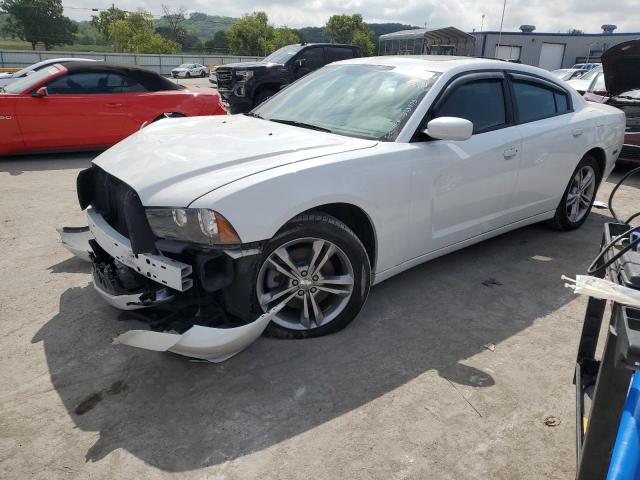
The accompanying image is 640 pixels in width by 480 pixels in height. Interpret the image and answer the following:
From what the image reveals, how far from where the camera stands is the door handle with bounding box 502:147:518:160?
3.75 m

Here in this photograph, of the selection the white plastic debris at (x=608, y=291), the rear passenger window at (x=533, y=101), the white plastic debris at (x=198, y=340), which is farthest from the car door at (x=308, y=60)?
the white plastic debris at (x=608, y=291)

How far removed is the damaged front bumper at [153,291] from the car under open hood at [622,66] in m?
4.15

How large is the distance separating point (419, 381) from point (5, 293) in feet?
9.37

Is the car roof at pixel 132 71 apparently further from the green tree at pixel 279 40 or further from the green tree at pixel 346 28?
the green tree at pixel 346 28

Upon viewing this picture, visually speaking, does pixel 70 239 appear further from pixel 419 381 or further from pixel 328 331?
pixel 419 381

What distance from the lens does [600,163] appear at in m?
5.04

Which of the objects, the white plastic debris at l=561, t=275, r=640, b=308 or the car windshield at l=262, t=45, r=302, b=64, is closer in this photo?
the white plastic debris at l=561, t=275, r=640, b=308

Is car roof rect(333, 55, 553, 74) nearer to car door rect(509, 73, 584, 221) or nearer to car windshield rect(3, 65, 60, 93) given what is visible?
car door rect(509, 73, 584, 221)

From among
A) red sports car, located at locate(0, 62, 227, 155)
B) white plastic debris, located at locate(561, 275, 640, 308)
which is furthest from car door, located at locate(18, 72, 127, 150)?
white plastic debris, located at locate(561, 275, 640, 308)

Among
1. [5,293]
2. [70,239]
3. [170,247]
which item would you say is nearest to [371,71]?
[170,247]

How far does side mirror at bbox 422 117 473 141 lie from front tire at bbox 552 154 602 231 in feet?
7.08

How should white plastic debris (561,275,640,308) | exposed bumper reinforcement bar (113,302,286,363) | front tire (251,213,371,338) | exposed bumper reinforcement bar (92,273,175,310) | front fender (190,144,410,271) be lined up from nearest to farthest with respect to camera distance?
white plastic debris (561,275,640,308), exposed bumper reinforcement bar (113,302,286,363), front fender (190,144,410,271), exposed bumper reinforcement bar (92,273,175,310), front tire (251,213,371,338)

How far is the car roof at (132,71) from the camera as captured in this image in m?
7.64

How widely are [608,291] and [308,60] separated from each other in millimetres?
12159
